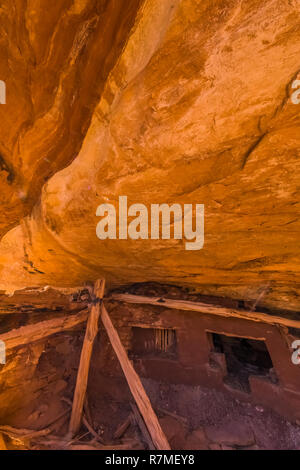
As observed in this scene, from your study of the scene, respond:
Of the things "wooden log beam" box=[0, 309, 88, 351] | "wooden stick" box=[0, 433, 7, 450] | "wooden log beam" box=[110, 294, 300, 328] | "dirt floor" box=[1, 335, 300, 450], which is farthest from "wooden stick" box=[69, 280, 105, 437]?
"wooden log beam" box=[110, 294, 300, 328]

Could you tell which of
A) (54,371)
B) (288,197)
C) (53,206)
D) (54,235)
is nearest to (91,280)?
(54,235)

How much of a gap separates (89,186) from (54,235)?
1.20 meters

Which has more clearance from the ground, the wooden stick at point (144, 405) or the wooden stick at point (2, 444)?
the wooden stick at point (144, 405)

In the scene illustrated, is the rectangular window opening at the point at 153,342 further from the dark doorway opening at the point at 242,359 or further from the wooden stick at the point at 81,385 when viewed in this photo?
the wooden stick at the point at 81,385

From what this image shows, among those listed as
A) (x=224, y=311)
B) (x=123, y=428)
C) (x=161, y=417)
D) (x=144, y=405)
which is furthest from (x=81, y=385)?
(x=224, y=311)

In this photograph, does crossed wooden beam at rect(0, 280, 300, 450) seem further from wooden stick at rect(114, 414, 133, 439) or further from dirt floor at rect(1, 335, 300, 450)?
dirt floor at rect(1, 335, 300, 450)

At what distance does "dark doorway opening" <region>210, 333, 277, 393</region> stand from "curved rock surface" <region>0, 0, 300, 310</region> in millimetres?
2749

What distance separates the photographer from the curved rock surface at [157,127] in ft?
3.90

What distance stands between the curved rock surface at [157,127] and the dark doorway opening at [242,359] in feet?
9.02

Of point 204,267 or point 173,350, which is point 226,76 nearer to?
point 204,267

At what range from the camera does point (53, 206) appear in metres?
2.59

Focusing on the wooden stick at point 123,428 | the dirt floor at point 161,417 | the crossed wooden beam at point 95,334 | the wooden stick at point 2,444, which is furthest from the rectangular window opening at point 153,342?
the wooden stick at point 2,444

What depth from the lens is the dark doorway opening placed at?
4352 mm

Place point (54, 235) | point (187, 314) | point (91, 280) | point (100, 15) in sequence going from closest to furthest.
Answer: point (100, 15) → point (54, 235) → point (91, 280) → point (187, 314)
